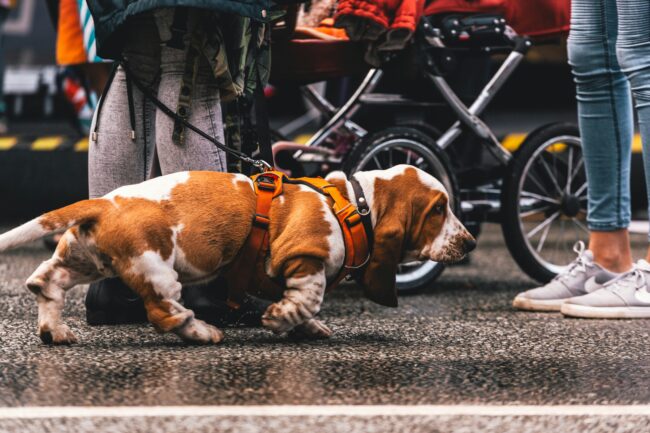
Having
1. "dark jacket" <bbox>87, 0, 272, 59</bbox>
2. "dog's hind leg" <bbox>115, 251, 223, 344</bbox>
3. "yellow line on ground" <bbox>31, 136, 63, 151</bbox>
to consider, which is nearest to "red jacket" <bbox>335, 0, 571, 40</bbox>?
"dark jacket" <bbox>87, 0, 272, 59</bbox>

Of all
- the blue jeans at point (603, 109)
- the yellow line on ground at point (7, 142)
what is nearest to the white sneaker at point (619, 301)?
the blue jeans at point (603, 109)

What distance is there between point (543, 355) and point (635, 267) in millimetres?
858

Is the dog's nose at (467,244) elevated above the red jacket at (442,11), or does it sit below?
below

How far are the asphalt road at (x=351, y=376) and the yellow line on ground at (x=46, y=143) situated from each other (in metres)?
3.73

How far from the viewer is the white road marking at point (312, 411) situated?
238 cm

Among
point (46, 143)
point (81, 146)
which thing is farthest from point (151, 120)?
point (46, 143)

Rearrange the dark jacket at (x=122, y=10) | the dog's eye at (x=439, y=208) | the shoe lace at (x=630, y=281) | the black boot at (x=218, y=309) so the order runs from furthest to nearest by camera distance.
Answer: the shoe lace at (x=630, y=281), the black boot at (x=218, y=309), the dog's eye at (x=439, y=208), the dark jacket at (x=122, y=10)

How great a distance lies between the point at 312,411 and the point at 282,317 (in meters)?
0.64

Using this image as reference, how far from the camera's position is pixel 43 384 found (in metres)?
2.64

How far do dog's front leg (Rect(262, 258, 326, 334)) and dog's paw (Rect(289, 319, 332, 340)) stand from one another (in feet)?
0.49

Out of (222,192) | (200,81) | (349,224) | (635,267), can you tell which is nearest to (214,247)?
(222,192)

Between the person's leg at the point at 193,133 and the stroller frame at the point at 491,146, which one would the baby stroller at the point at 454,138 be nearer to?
the stroller frame at the point at 491,146

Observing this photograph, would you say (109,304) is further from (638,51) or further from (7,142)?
(7,142)

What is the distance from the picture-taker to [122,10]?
3.20 m
